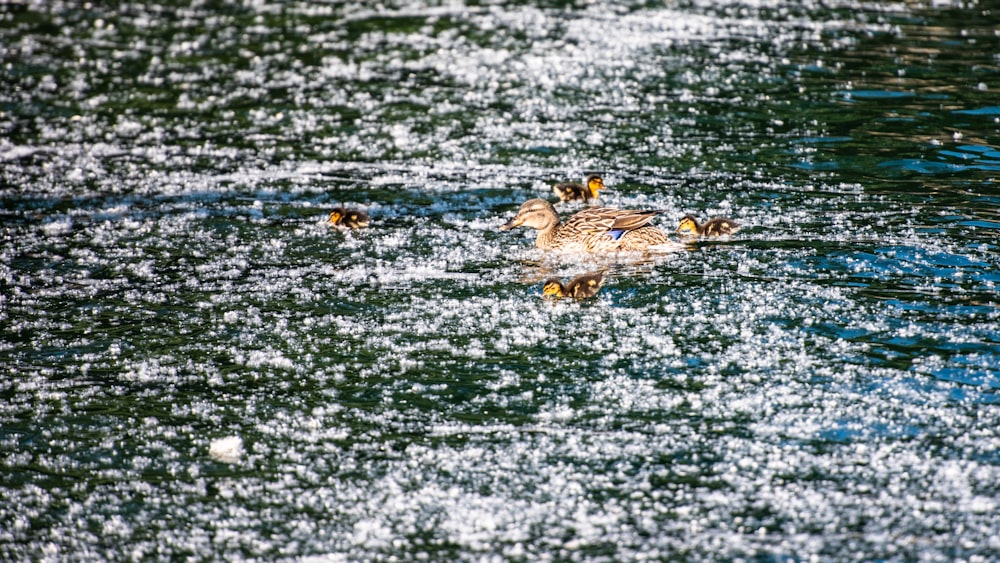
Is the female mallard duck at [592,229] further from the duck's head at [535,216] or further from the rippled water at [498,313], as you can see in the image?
the rippled water at [498,313]

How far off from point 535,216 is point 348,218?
178cm

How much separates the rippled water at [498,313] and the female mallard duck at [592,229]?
20 cm

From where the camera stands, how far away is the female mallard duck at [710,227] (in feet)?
31.2

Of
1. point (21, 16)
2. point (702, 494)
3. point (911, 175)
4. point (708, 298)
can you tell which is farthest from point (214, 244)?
point (21, 16)

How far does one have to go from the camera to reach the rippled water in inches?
230

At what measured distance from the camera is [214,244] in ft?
32.8

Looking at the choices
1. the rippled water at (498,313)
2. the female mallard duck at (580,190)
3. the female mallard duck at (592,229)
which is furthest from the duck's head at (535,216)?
the female mallard duck at (580,190)

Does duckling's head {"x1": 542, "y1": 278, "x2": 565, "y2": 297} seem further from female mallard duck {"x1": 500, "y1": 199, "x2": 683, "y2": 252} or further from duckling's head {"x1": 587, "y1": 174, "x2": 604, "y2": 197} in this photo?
duckling's head {"x1": 587, "y1": 174, "x2": 604, "y2": 197}

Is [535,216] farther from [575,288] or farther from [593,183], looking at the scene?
[575,288]

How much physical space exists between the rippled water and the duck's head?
0.89ft

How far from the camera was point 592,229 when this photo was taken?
31.8 feet

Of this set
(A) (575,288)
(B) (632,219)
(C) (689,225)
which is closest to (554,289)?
(A) (575,288)

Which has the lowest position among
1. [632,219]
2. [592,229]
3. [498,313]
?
[498,313]

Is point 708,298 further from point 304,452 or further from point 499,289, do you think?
point 304,452
